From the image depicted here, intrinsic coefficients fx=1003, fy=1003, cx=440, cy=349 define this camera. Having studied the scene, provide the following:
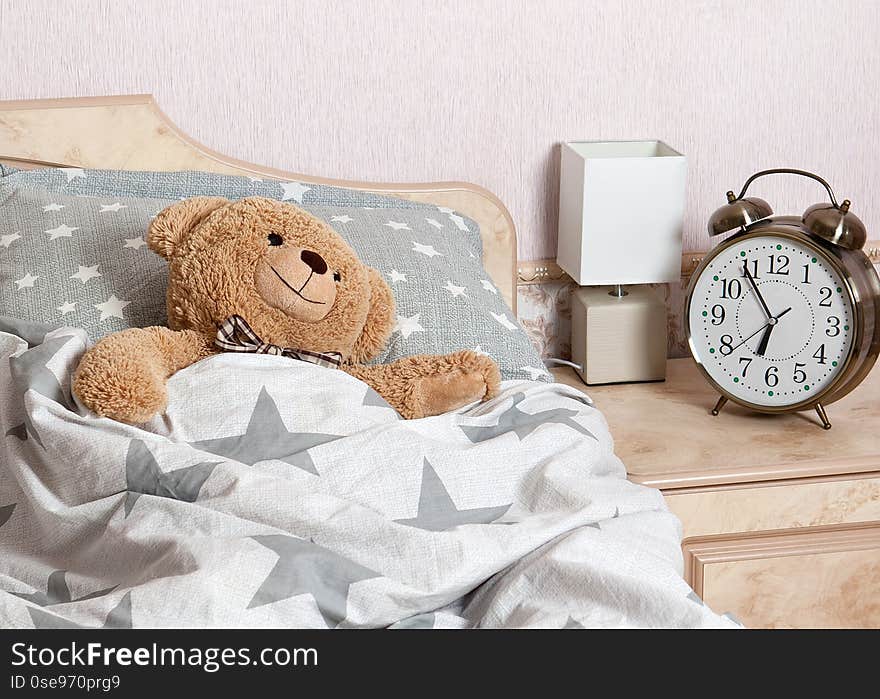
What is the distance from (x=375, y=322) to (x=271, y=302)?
0.57 feet

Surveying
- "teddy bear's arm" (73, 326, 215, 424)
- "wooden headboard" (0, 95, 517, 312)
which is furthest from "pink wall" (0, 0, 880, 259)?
"teddy bear's arm" (73, 326, 215, 424)

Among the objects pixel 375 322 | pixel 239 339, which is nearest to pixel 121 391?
pixel 239 339

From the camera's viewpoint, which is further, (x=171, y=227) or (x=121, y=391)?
(x=171, y=227)

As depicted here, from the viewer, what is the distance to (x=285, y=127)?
1.77 m

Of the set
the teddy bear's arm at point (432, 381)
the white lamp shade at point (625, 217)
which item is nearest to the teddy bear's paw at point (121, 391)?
the teddy bear's arm at point (432, 381)

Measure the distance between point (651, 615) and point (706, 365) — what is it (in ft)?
2.75

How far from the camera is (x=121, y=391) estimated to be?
3.52ft

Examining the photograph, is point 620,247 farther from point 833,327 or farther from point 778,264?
point 833,327

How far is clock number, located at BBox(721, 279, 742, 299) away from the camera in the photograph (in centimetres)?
163

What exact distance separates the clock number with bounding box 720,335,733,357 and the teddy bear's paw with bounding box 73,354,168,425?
3.10ft

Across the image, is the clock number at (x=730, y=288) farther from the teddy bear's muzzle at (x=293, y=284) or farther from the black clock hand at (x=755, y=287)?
the teddy bear's muzzle at (x=293, y=284)

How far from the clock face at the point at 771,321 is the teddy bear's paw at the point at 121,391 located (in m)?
0.94
